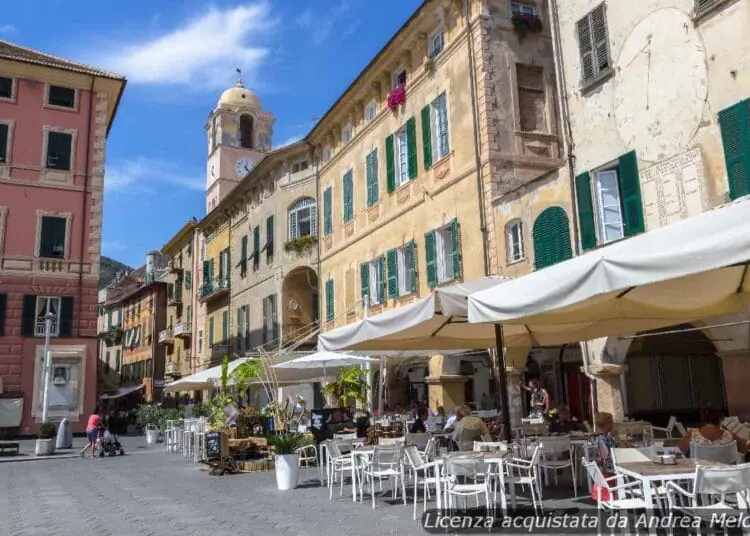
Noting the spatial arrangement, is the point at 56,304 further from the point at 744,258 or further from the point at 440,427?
the point at 744,258

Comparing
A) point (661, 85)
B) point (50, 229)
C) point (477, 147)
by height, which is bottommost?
point (661, 85)

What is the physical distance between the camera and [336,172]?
2431cm

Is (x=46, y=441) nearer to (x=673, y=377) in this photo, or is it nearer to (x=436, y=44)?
(x=436, y=44)

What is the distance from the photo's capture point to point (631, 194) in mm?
12000

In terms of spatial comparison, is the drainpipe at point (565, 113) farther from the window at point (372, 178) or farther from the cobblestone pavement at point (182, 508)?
the window at point (372, 178)

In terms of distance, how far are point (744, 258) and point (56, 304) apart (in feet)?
86.9

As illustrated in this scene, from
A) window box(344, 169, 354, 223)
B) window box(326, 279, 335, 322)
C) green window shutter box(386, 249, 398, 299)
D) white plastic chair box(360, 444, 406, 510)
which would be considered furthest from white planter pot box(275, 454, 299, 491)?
window box(326, 279, 335, 322)

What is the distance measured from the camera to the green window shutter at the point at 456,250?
16.5 m

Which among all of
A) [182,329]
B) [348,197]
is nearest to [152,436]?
[348,197]

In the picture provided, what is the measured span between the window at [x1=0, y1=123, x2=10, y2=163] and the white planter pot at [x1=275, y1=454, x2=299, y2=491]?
22137mm

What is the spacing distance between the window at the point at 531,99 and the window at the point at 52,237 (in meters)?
19.0

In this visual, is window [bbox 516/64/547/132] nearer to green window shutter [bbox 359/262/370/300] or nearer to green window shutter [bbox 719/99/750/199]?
green window shutter [bbox 719/99/750/199]

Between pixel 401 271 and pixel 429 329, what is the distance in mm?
9988

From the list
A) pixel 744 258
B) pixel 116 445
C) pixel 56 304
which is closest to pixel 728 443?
pixel 744 258
